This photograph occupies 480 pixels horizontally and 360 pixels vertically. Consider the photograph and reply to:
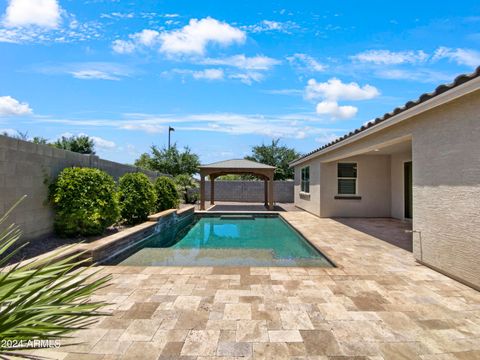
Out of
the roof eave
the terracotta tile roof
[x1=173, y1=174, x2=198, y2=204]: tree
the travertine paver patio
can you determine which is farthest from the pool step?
the travertine paver patio

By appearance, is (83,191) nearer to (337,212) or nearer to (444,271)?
(444,271)

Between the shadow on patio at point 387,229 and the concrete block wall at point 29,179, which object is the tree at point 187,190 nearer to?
the shadow on patio at point 387,229

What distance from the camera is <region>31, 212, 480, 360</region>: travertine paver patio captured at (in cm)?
277

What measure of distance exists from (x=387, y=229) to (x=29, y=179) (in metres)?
10.3

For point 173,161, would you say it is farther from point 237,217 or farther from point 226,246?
point 226,246

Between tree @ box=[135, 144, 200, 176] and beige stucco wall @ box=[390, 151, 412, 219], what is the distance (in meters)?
18.7

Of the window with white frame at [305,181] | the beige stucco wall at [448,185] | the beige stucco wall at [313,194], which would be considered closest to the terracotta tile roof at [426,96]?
the beige stucco wall at [448,185]

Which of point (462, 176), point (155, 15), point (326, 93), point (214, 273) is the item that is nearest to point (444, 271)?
point (462, 176)

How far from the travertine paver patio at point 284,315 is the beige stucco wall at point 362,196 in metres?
7.32

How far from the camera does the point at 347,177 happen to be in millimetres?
12570

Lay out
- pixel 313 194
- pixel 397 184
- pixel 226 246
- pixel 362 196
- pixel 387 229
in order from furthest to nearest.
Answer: pixel 313 194 → pixel 362 196 → pixel 397 184 → pixel 387 229 → pixel 226 246

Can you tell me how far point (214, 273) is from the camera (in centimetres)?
504

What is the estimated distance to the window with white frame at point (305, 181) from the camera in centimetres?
1537

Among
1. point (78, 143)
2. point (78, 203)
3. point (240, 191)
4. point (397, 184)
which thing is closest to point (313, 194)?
point (397, 184)
